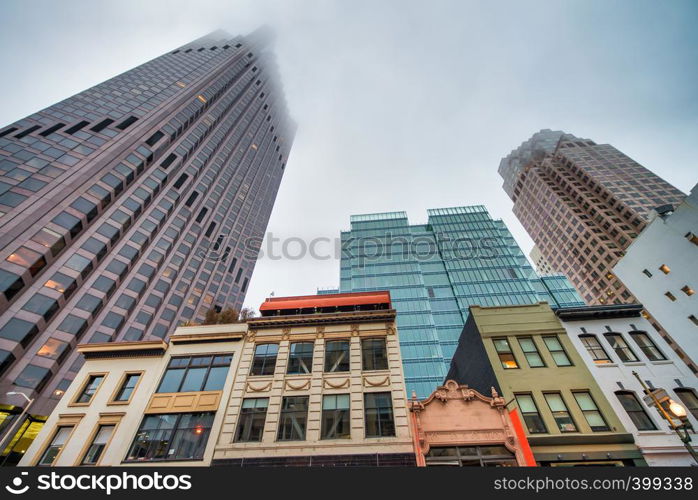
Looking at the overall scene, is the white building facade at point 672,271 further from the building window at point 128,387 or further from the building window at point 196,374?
the building window at point 128,387

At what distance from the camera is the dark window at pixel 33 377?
37.6 metres

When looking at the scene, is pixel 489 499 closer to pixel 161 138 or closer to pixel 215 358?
pixel 215 358

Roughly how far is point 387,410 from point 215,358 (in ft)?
38.1

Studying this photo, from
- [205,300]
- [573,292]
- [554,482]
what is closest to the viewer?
[554,482]

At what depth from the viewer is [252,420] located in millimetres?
17125

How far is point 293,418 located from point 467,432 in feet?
31.5

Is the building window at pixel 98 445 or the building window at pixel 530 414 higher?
the building window at pixel 530 414

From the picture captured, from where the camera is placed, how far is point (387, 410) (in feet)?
55.6

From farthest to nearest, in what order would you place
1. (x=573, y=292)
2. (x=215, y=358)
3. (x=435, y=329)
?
(x=573, y=292) → (x=435, y=329) → (x=215, y=358)

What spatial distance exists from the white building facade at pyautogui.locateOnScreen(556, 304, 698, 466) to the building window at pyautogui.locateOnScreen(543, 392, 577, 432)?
2.66 m

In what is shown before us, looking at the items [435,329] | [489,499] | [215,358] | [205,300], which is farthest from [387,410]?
[205,300]

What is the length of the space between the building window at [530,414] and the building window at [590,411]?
2575 millimetres

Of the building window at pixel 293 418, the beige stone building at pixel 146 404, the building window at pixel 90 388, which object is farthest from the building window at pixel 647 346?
the building window at pixel 90 388

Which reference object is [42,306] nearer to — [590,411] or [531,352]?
[531,352]
